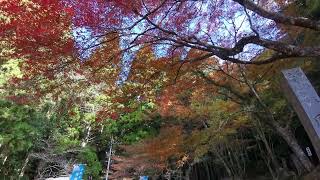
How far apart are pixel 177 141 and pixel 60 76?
7.53 meters

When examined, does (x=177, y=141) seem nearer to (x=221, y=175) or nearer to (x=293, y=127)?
(x=293, y=127)

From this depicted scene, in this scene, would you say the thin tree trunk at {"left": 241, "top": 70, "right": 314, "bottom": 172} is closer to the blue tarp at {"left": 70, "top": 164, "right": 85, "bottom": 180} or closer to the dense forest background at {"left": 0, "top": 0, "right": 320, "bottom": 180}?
the dense forest background at {"left": 0, "top": 0, "right": 320, "bottom": 180}

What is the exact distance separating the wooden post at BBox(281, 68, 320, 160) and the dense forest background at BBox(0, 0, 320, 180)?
7.41 ft

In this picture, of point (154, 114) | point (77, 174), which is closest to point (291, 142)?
point (77, 174)

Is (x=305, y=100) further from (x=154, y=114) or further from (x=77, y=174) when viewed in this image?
(x=154, y=114)

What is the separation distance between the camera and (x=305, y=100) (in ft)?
21.8

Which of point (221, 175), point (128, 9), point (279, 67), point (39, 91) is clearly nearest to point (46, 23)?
point (128, 9)

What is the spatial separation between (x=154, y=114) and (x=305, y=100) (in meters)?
16.1

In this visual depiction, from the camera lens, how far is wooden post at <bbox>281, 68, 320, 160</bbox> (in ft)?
21.4

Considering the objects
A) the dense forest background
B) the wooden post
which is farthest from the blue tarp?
the wooden post

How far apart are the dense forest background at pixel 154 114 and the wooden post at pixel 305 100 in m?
2.26

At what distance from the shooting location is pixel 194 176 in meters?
25.5

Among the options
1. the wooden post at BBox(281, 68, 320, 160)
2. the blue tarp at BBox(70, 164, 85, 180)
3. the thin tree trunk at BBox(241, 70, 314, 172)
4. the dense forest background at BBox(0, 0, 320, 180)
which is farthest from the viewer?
the blue tarp at BBox(70, 164, 85, 180)

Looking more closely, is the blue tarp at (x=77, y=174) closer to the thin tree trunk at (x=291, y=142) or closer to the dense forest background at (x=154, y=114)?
the dense forest background at (x=154, y=114)
